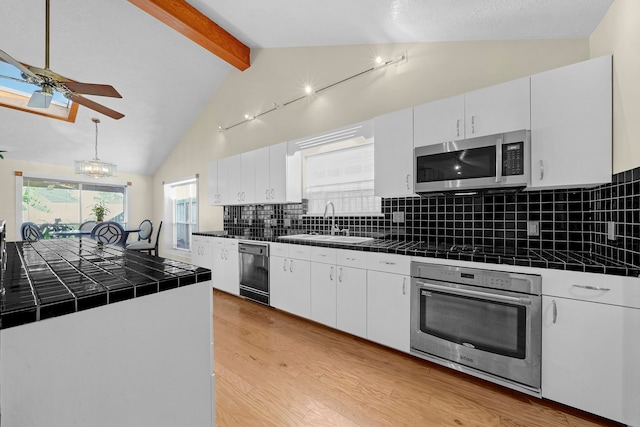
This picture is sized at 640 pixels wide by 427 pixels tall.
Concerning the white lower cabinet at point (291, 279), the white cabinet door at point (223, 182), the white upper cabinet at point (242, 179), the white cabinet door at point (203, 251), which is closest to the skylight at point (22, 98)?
the white cabinet door at point (223, 182)

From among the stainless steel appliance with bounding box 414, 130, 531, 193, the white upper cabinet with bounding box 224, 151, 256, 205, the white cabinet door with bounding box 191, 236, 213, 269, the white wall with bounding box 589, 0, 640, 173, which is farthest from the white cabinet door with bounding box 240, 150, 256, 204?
the white wall with bounding box 589, 0, 640, 173

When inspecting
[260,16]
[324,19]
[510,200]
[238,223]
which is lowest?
[238,223]

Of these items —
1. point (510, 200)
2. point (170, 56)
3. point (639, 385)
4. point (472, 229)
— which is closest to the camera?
point (639, 385)

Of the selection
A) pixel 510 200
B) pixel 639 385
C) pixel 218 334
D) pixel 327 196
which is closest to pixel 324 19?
pixel 327 196

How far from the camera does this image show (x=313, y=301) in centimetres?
271

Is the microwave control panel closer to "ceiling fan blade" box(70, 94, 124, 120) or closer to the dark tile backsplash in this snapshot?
the dark tile backsplash

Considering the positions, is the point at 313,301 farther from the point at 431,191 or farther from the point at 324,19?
the point at 324,19

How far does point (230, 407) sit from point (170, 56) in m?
4.70

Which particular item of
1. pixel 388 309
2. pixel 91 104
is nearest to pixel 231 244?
pixel 91 104

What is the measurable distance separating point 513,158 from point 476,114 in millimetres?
443

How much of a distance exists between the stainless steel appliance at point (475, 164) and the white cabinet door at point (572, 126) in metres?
0.09

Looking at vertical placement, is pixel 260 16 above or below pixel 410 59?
above

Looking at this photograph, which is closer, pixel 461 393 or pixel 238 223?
pixel 461 393

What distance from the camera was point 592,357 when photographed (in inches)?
58.4
